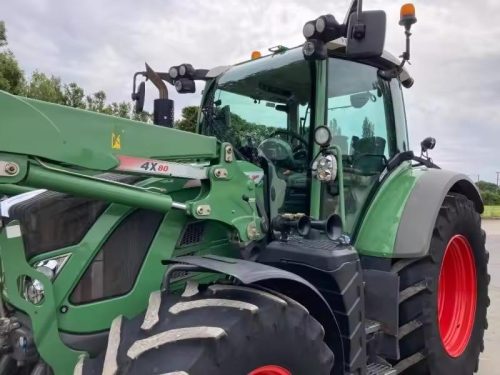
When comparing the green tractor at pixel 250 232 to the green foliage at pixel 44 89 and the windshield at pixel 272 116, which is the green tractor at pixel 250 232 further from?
A: the green foliage at pixel 44 89

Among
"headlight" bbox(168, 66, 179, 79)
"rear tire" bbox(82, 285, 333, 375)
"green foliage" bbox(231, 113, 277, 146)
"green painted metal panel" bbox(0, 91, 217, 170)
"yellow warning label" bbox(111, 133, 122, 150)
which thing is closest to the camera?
"rear tire" bbox(82, 285, 333, 375)

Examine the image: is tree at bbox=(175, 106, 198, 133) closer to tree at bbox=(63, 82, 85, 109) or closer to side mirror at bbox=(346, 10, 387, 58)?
side mirror at bbox=(346, 10, 387, 58)

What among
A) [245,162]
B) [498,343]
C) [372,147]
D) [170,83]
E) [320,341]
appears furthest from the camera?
[498,343]

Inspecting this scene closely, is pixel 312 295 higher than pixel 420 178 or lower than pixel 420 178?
lower

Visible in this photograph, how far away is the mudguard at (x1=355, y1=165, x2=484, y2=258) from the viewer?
3.25m

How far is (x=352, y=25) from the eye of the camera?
267 cm

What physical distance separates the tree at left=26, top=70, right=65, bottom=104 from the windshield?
13.2m

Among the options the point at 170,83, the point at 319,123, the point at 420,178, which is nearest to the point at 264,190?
the point at 319,123

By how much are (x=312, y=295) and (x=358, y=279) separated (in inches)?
17.0

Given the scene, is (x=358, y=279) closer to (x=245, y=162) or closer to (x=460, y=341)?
(x=245, y=162)

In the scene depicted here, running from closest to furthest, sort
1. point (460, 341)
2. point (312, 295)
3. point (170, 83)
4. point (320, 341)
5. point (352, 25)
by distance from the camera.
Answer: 1. point (320, 341)
2. point (312, 295)
3. point (352, 25)
4. point (460, 341)
5. point (170, 83)

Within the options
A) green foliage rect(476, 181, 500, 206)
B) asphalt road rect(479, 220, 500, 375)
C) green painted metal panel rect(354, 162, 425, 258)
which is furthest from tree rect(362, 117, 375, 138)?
green foliage rect(476, 181, 500, 206)

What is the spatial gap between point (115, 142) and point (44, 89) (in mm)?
15471

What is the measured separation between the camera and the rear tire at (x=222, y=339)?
1874 millimetres
